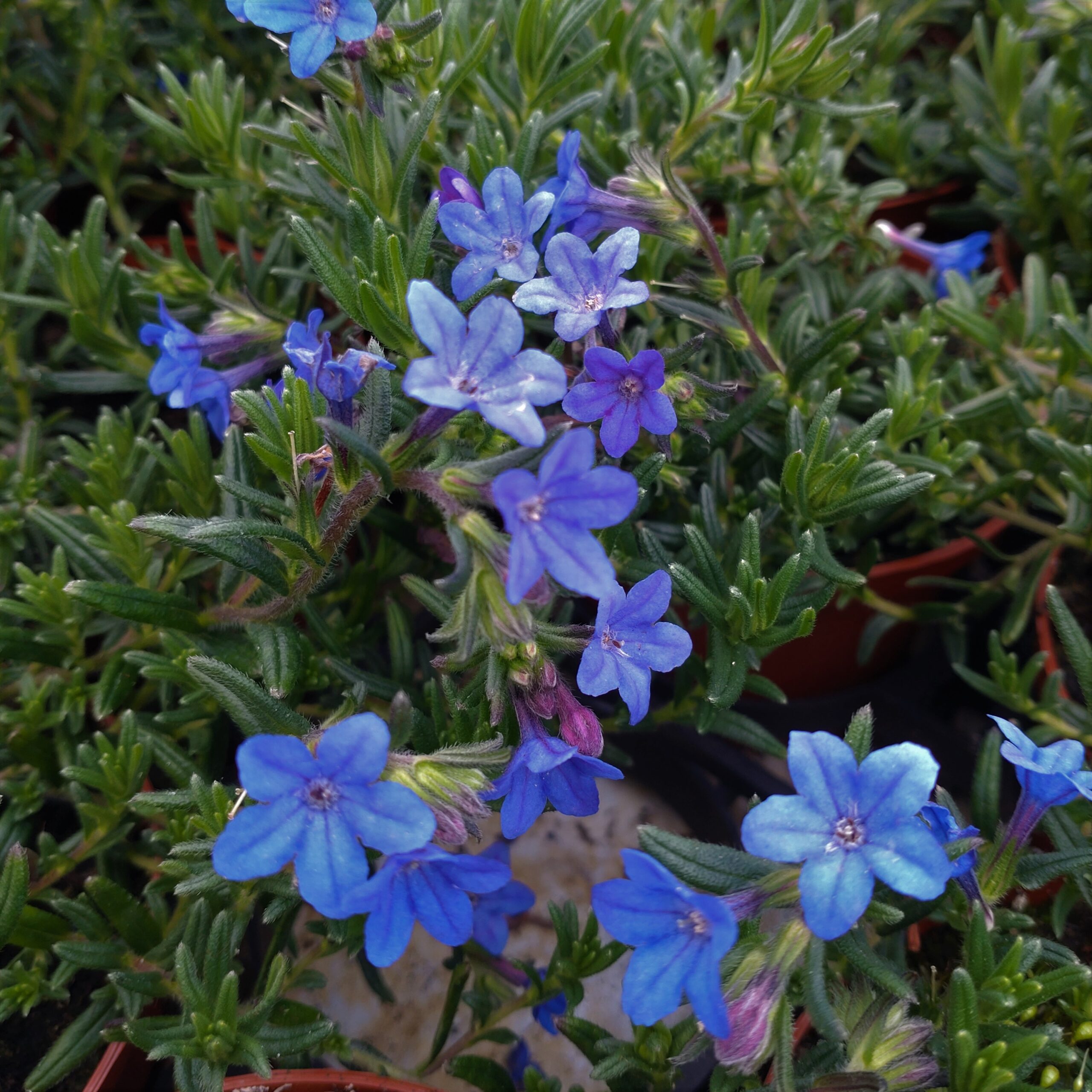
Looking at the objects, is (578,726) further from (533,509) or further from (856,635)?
(856,635)

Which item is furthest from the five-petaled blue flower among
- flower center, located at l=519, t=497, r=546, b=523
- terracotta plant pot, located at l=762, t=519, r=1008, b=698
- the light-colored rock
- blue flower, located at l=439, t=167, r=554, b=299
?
terracotta plant pot, located at l=762, t=519, r=1008, b=698

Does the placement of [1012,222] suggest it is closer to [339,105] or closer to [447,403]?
[339,105]

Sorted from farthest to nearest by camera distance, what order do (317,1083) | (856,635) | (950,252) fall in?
(950,252)
(856,635)
(317,1083)

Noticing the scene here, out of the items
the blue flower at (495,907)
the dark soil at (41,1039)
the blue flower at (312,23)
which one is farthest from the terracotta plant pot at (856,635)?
the dark soil at (41,1039)

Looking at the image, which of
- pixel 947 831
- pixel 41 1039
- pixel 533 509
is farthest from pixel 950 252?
pixel 41 1039

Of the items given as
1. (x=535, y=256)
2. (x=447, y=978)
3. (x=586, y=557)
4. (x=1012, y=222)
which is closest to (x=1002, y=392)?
(x=1012, y=222)

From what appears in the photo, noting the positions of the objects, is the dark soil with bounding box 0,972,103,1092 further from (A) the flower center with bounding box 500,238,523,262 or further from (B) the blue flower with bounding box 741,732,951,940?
(A) the flower center with bounding box 500,238,523,262
